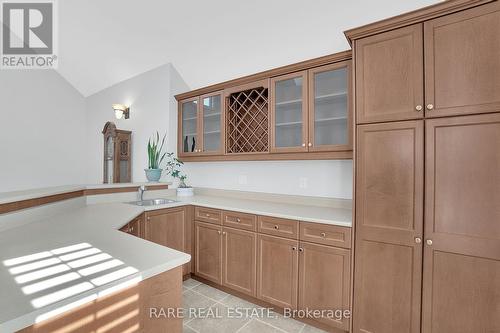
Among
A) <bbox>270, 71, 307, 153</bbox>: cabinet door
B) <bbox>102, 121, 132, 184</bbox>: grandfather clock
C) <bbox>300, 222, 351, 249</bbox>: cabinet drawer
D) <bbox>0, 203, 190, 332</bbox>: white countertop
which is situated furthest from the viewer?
<bbox>102, 121, 132, 184</bbox>: grandfather clock

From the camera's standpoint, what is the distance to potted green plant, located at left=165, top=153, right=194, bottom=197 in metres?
3.18

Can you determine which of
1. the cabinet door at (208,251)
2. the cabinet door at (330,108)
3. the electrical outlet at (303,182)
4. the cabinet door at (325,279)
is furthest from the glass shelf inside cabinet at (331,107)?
the cabinet door at (208,251)

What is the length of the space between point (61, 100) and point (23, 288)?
15.5 feet

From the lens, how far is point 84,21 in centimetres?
321

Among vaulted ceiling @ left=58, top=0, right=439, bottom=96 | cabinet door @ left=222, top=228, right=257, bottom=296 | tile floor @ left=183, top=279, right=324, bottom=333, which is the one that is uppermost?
vaulted ceiling @ left=58, top=0, right=439, bottom=96

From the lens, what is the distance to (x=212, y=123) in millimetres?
2965

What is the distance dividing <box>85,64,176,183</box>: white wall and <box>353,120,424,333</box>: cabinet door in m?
2.56

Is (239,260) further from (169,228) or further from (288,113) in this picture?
(288,113)

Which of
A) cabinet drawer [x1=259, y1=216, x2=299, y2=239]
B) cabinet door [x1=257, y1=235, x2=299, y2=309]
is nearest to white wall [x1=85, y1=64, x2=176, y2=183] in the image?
cabinet drawer [x1=259, y1=216, x2=299, y2=239]

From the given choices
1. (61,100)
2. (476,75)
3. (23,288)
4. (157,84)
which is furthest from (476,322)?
(61,100)

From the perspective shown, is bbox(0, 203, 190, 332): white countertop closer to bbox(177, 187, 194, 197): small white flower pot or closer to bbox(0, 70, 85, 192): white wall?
bbox(177, 187, 194, 197): small white flower pot

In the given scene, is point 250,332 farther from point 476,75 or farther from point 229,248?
point 476,75

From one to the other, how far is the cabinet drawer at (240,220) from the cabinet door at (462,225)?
4.21ft

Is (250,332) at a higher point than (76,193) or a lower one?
lower
